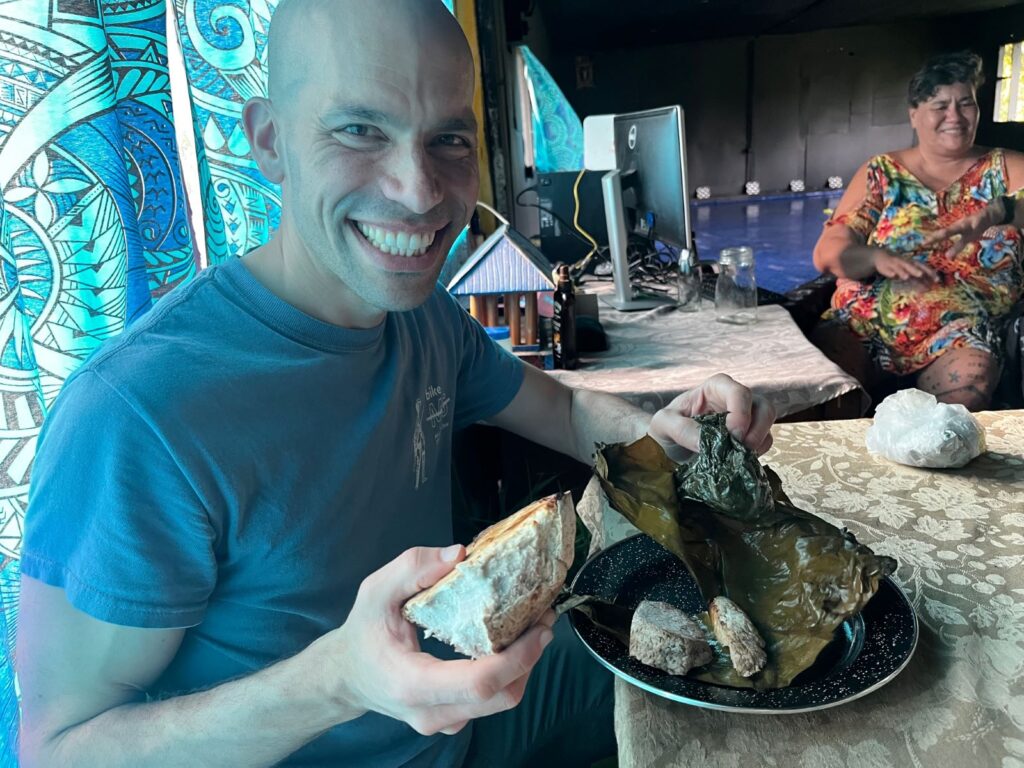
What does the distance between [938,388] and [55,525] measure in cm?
242

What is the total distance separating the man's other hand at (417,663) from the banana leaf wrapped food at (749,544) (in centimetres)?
21

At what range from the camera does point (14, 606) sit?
707 mm

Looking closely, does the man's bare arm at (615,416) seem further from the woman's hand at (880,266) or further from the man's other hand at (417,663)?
the woman's hand at (880,266)

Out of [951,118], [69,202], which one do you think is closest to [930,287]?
[951,118]

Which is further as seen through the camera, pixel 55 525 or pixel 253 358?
pixel 253 358

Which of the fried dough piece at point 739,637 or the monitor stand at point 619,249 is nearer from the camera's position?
the fried dough piece at point 739,637

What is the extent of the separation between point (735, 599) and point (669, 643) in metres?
0.12

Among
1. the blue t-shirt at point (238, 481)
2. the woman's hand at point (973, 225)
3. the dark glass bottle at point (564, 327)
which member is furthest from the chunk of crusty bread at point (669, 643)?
the woman's hand at point (973, 225)

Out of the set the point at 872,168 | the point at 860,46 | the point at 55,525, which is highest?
the point at 860,46

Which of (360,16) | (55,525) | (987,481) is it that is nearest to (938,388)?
(987,481)

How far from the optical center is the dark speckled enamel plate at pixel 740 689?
619 millimetres

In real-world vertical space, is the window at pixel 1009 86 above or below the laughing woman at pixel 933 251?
above

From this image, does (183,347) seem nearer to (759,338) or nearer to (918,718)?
(918,718)

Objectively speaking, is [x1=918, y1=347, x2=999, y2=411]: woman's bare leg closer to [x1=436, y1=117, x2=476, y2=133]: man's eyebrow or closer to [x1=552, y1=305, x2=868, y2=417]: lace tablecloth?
[x1=552, y1=305, x2=868, y2=417]: lace tablecloth
